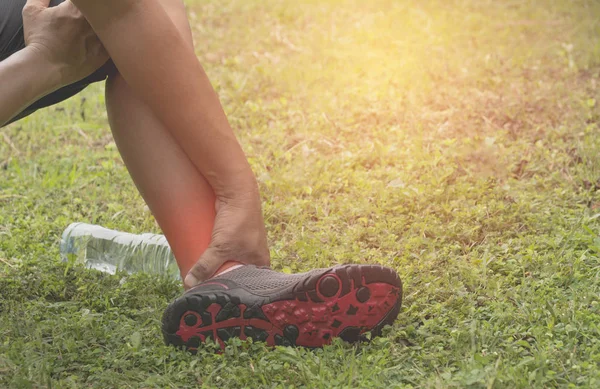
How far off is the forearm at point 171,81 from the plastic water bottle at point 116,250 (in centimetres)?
53

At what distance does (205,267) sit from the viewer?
1739mm

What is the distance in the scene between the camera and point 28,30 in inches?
74.0

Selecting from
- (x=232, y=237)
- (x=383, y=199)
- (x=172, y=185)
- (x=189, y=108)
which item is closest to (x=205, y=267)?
(x=232, y=237)

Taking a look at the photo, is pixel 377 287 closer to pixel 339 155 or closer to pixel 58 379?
pixel 58 379

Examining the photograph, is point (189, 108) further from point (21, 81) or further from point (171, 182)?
point (21, 81)

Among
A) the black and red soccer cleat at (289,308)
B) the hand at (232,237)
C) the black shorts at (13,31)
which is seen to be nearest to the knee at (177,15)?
the black shorts at (13,31)

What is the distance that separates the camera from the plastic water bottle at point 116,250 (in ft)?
7.45

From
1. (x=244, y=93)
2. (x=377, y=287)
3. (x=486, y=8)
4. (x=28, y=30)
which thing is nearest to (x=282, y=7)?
(x=486, y=8)

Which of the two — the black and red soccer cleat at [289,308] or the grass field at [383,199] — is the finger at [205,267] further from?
the grass field at [383,199]

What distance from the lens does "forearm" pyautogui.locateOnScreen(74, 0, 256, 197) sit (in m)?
1.66

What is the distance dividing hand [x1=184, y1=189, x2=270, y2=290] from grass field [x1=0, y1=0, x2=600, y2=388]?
18 centimetres

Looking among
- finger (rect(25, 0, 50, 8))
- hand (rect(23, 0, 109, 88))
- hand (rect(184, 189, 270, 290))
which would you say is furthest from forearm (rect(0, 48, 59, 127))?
hand (rect(184, 189, 270, 290))

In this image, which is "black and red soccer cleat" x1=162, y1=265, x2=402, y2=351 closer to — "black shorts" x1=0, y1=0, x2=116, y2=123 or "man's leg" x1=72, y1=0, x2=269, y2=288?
"man's leg" x1=72, y1=0, x2=269, y2=288

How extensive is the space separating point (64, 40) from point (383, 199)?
3.92 ft
